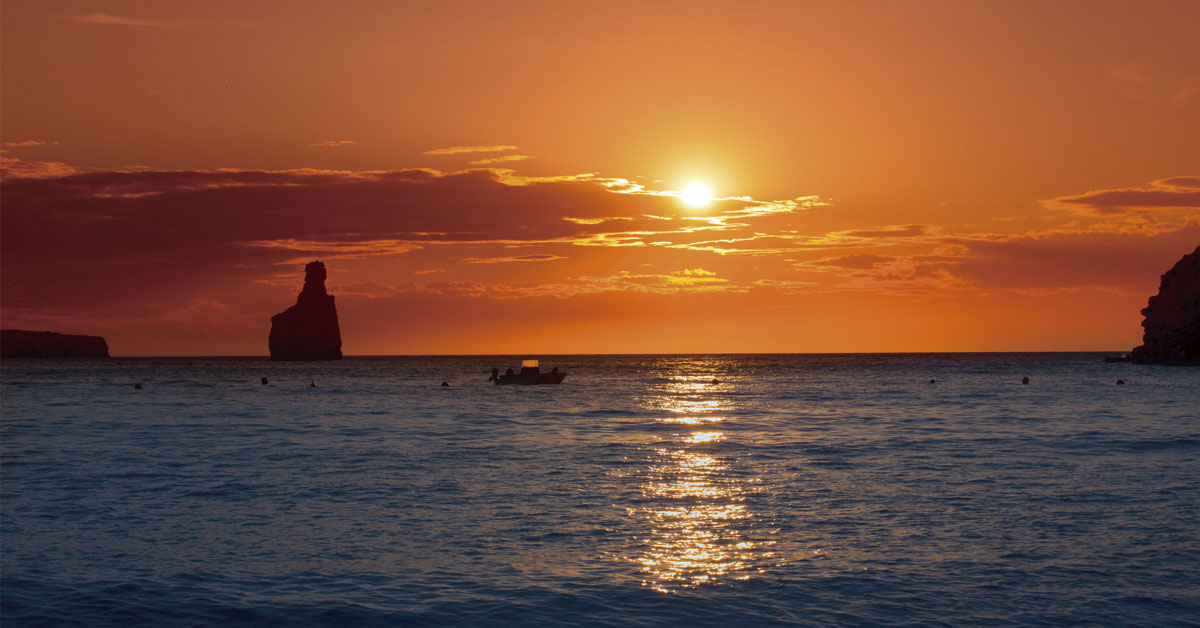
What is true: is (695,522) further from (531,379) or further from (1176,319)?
(1176,319)

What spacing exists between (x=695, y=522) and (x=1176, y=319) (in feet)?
516

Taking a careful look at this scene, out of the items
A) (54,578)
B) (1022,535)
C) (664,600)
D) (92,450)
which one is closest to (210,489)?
(54,578)

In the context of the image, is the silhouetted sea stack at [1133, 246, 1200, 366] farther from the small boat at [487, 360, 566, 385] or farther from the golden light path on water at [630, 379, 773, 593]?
the golden light path on water at [630, 379, 773, 593]

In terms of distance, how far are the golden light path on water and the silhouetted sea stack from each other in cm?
13778

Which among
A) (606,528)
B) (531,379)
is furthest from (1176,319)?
(606,528)

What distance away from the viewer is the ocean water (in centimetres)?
1515

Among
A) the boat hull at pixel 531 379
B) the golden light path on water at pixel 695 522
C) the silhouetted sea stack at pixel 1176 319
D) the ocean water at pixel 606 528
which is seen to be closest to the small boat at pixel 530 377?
the boat hull at pixel 531 379

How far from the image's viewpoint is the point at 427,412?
6569cm

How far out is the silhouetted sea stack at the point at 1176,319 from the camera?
14450 centimetres

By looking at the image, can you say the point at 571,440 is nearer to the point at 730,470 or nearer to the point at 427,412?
the point at 730,470

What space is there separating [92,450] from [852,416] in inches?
1666

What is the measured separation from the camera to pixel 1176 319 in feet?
489

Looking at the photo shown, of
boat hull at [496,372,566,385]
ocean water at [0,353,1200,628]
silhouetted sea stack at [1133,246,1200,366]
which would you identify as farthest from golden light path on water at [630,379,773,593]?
silhouetted sea stack at [1133,246,1200,366]

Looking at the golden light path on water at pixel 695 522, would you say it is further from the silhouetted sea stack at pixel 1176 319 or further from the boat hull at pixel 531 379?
the silhouetted sea stack at pixel 1176 319
